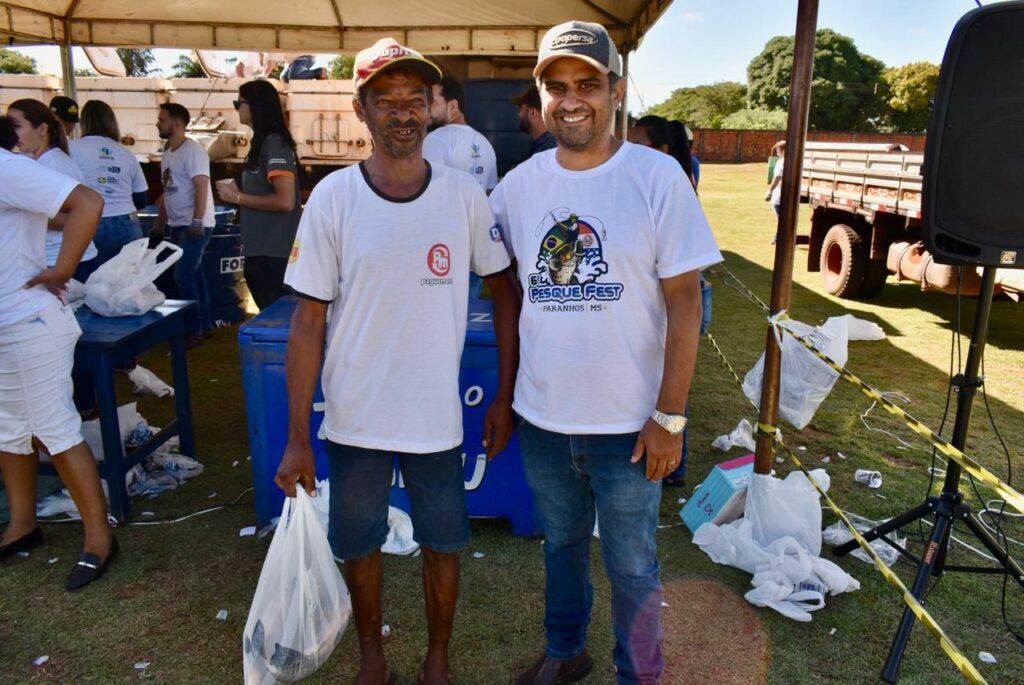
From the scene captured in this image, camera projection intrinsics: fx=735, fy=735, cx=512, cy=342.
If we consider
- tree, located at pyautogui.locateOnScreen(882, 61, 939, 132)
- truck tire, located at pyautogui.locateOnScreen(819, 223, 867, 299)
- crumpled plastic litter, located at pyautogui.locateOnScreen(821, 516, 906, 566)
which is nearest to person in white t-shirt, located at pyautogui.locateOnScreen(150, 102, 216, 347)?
crumpled plastic litter, located at pyautogui.locateOnScreen(821, 516, 906, 566)

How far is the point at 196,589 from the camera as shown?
291 centimetres

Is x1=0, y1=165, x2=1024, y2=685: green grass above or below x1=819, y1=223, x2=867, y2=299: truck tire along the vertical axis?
below

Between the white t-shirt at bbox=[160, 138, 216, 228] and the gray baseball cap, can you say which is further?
the white t-shirt at bbox=[160, 138, 216, 228]

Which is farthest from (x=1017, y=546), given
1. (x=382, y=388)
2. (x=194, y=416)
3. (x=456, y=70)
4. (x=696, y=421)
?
(x=456, y=70)

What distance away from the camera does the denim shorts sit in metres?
2.10

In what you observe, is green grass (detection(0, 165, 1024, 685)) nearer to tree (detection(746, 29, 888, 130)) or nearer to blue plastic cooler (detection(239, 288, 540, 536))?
blue plastic cooler (detection(239, 288, 540, 536))

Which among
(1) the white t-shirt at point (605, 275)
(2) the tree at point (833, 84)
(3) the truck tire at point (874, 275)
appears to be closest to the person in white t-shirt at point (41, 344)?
(1) the white t-shirt at point (605, 275)

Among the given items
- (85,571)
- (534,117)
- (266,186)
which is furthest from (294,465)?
(534,117)

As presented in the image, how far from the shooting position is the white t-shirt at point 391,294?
1.94 m

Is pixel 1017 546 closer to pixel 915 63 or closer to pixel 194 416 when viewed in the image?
pixel 194 416

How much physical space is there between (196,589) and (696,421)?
10.2 ft

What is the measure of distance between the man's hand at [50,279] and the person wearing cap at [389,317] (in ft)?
4.68

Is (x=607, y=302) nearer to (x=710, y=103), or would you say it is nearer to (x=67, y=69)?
(x=67, y=69)

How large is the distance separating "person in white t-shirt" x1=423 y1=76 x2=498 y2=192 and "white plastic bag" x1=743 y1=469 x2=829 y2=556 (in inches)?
85.6
